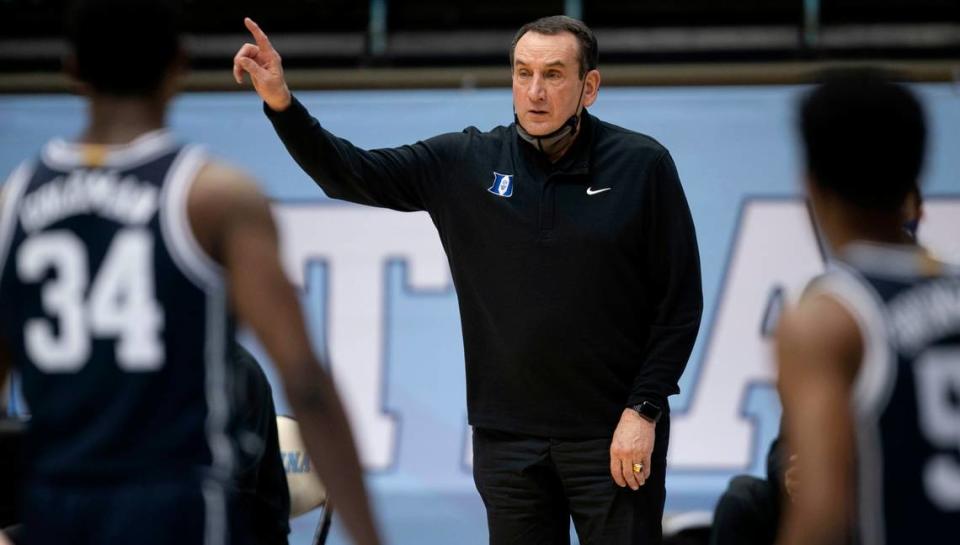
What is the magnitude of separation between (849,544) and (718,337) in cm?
449

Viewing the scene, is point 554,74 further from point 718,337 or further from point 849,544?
point 718,337

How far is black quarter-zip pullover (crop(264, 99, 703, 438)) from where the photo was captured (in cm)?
387

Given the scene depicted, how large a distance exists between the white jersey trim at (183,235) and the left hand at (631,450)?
1713 mm

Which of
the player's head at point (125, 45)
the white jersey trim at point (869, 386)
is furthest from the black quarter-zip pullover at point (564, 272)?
the white jersey trim at point (869, 386)

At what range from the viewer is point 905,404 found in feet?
7.30

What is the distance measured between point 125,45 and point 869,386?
1331 millimetres

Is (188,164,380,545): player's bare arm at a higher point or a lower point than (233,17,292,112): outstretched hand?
lower

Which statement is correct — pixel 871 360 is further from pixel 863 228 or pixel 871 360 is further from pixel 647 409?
pixel 647 409

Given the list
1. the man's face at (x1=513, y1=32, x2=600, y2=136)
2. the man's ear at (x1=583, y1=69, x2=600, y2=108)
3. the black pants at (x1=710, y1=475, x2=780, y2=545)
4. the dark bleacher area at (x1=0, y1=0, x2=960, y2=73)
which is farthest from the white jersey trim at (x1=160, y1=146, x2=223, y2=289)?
the dark bleacher area at (x1=0, y1=0, x2=960, y2=73)

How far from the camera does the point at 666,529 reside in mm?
5168

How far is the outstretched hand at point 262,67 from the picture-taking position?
361 centimetres

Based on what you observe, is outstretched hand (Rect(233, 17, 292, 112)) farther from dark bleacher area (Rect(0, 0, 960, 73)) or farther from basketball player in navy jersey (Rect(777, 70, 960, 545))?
dark bleacher area (Rect(0, 0, 960, 73))

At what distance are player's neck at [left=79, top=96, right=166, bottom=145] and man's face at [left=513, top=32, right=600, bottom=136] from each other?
174cm

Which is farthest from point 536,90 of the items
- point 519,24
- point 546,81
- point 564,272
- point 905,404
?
point 519,24
